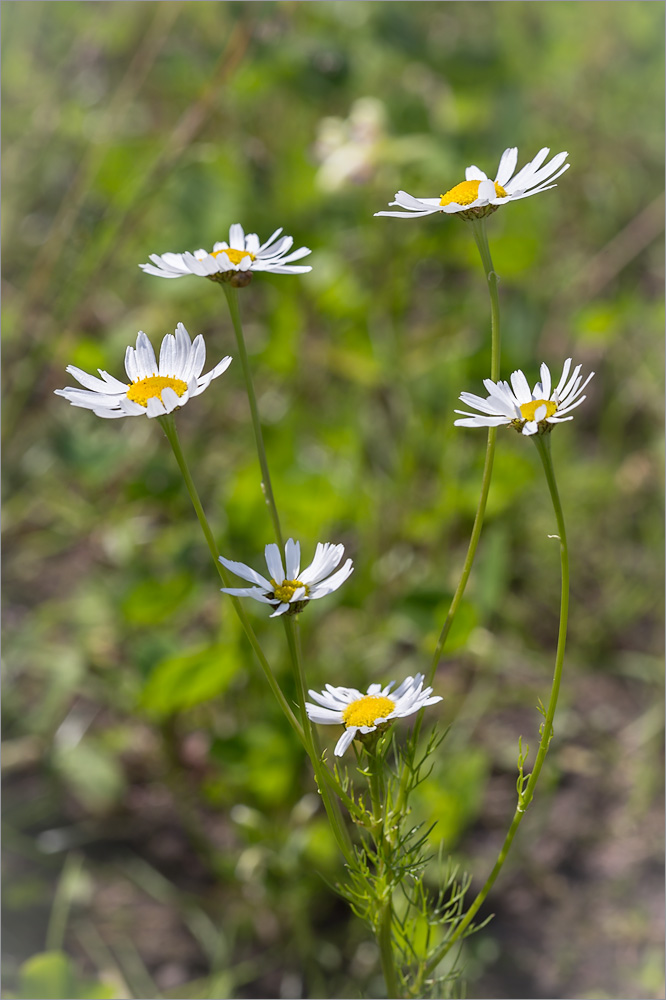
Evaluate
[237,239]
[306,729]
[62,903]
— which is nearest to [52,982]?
[62,903]

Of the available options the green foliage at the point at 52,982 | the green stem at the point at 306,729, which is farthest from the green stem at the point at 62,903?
the green stem at the point at 306,729

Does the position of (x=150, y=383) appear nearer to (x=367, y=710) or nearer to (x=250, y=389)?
(x=250, y=389)

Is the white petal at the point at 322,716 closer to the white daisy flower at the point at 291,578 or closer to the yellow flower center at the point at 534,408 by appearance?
the white daisy flower at the point at 291,578

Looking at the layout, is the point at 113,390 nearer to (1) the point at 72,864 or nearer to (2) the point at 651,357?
(1) the point at 72,864

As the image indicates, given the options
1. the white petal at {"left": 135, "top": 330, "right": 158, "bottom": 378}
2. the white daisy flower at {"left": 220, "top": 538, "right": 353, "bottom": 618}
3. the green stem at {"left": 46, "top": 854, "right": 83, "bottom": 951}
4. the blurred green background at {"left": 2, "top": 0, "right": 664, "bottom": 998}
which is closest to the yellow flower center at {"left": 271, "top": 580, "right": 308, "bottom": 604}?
the white daisy flower at {"left": 220, "top": 538, "right": 353, "bottom": 618}

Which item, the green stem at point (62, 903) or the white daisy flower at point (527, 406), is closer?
the white daisy flower at point (527, 406)
